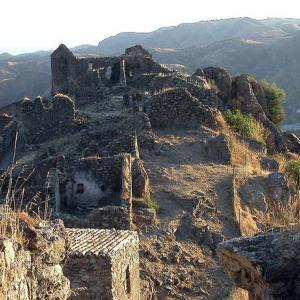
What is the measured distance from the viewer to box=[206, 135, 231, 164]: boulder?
19.2m

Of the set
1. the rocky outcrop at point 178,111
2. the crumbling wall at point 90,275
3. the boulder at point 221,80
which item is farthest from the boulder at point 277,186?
the boulder at point 221,80

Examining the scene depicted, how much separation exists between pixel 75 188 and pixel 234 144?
7.29m

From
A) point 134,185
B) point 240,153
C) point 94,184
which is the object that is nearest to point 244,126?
point 240,153

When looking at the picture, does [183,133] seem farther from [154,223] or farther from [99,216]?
[99,216]

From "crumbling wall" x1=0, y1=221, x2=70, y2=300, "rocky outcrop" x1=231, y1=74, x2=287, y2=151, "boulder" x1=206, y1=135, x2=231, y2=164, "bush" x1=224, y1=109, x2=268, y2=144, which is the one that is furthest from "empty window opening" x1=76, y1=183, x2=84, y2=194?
"rocky outcrop" x1=231, y1=74, x2=287, y2=151

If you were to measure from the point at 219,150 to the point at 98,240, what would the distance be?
9253mm

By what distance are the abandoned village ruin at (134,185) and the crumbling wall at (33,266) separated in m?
0.01

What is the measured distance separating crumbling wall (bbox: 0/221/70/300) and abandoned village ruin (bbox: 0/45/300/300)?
1 cm

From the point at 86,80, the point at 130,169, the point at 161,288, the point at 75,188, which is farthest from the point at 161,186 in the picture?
the point at 86,80

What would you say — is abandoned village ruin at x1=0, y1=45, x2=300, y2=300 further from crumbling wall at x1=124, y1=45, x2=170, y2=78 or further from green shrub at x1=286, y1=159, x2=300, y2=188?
green shrub at x1=286, y1=159, x2=300, y2=188

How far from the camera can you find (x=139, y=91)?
26141mm

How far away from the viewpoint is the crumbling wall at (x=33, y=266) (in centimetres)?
501

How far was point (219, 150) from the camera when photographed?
1942 centimetres

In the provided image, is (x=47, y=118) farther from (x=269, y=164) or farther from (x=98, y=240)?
(x=98, y=240)
